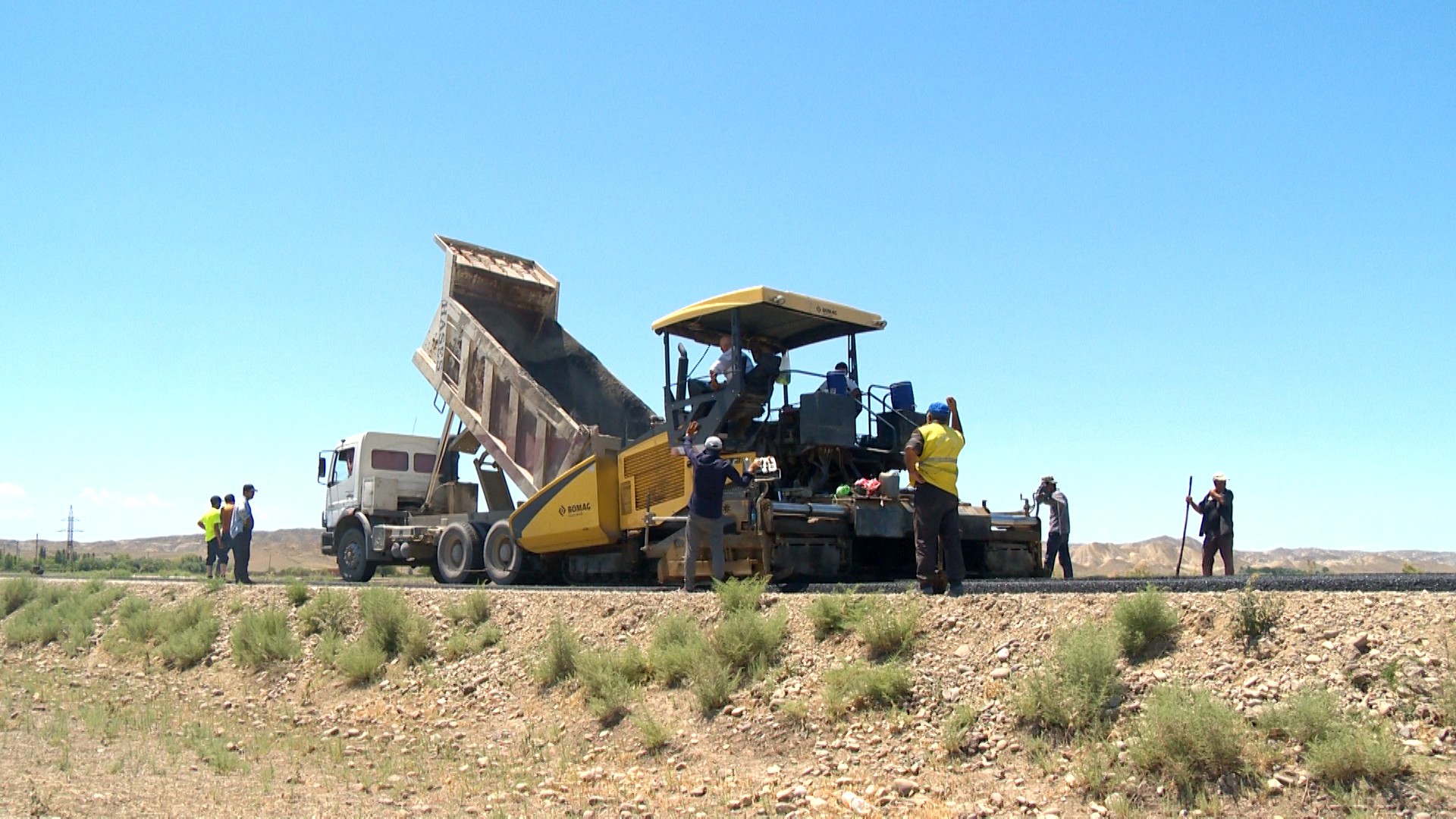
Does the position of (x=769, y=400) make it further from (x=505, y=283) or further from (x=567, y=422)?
(x=505, y=283)

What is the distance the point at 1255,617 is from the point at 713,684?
11.1 ft

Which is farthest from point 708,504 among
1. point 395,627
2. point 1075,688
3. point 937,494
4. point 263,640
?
point 263,640

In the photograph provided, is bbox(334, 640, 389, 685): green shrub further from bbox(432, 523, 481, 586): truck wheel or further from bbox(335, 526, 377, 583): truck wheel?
bbox(335, 526, 377, 583): truck wheel

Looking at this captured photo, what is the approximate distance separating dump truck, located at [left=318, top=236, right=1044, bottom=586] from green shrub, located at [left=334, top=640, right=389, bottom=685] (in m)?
2.79

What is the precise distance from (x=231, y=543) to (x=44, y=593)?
3382 mm

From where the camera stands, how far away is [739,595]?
28.1 ft

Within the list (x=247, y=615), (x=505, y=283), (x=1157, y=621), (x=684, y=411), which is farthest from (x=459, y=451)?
(x=1157, y=621)

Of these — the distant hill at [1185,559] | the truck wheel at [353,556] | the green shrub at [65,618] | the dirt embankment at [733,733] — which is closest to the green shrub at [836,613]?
the dirt embankment at [733,733]

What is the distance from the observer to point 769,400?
12.2 m

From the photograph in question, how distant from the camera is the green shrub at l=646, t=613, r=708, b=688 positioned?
8055 mm

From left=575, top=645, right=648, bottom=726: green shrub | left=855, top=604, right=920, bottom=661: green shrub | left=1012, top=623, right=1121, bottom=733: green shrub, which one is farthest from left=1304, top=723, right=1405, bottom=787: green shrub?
left=575, top=645, right=648, bottom=726: green shrub

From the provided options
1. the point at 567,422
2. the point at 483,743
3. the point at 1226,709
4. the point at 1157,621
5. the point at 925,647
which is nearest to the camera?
the point at 1226,709

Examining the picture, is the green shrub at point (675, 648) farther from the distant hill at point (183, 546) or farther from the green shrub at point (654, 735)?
the distant hill at point (183, 546)

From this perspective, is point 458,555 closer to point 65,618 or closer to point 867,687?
point 65,618
